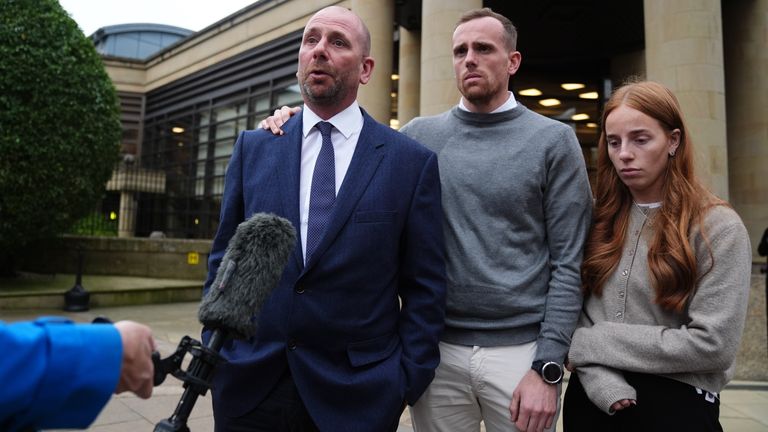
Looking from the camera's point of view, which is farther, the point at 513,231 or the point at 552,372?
the point at 513,231

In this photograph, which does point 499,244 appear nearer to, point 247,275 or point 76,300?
point 247,275

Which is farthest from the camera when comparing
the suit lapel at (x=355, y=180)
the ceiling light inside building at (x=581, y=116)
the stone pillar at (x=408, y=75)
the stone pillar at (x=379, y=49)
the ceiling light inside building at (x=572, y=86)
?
the ceiling light inside building at (x=572, y=86)

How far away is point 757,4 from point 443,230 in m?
13.0

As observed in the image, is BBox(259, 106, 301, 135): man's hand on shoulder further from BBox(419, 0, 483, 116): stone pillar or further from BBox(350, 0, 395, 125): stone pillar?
BBox(350, 0, 395, 125): stone pillar

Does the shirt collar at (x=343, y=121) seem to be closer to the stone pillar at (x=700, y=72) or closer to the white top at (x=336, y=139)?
the white top at (x=336, y=139)

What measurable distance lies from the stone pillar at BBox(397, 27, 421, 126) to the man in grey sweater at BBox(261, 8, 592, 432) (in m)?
12.8

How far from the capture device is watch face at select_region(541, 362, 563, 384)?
2.12 meters

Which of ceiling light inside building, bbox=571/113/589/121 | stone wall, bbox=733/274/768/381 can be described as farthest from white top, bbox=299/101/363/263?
ceiling light inside building, bbox=571/113/589/121

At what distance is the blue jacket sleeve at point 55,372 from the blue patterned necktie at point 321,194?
90 centimetres

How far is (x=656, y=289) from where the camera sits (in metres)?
2.02

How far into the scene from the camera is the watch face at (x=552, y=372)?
83.7 inches

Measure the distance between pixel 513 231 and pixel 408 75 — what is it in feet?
45.6

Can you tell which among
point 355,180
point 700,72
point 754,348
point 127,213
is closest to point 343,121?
point 355,180

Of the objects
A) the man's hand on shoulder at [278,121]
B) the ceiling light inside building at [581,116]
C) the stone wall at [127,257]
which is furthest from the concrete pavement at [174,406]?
the ceiling light inside building at [581,116]
